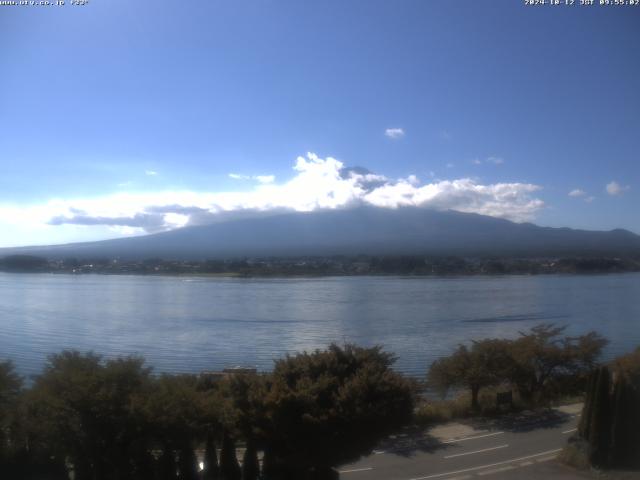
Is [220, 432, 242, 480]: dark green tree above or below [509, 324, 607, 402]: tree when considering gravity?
above

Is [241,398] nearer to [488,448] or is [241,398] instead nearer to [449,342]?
[488,448]

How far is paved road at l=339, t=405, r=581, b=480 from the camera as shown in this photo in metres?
7.33

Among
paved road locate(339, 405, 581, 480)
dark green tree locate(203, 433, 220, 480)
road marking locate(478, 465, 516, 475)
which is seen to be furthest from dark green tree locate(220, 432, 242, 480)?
road marking locate(478, 465, 516, 475)

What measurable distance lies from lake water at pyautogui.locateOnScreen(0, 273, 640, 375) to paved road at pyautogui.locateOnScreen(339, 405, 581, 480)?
6.28 meters

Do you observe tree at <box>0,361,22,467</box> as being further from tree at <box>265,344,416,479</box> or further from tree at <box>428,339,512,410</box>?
tree at <box>428,339,512,410</box>

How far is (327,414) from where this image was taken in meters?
5.91

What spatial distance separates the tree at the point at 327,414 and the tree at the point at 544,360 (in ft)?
26.3

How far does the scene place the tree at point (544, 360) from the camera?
1363cm

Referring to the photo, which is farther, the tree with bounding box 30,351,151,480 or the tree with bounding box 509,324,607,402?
the tree with bounding box 509,324,607,402

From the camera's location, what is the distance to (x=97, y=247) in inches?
3551

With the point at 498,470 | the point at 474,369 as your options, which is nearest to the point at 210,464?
the point at 498,470

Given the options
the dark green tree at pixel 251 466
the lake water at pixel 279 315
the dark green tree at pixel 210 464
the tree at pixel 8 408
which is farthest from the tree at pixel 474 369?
the tree at pixel 8 408

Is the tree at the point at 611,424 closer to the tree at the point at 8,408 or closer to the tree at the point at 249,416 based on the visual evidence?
the tree at the point at 249,416

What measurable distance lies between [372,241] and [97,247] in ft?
136
